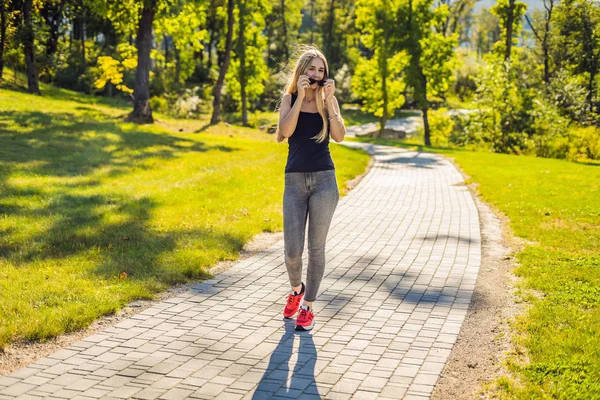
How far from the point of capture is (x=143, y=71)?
82.3 ft

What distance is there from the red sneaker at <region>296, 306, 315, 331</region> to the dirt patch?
127 centimetres

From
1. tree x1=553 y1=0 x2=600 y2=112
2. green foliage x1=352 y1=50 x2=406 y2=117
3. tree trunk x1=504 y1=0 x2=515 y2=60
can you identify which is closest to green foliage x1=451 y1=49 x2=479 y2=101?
green foliage x1=352 y1=50 x2=406 y2=117

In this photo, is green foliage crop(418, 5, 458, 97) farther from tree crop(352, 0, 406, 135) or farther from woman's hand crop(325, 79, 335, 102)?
woman's hand crop(325, 79, 335, 102)

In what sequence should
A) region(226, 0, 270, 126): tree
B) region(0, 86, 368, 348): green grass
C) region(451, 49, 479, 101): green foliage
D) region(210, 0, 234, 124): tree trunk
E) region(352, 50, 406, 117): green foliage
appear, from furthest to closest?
region(451, 49, 479, 101): green foliage → region(352, 50, 406, 117): green foliage → region(226, 0, 270, 126): tree → region(210, 0, 234, 124): tree trunk → region(0, 86, 368, 348): green grass

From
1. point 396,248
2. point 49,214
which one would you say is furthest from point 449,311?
point 49,214

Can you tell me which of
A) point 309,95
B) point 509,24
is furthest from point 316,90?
point 509,24

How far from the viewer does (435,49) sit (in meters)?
34.5

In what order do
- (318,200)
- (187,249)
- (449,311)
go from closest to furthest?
(318,200)
(449,311)
(187,249)

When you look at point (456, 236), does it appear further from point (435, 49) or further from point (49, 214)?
point (435, 49)

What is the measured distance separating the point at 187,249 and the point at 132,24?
805 inches

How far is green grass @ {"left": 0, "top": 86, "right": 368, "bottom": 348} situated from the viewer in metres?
6.44

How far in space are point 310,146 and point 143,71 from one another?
68.4 feet

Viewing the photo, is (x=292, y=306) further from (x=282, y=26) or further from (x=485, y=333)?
(x=282, y=26)

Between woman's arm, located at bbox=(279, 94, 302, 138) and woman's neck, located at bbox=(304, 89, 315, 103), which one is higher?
woman's neck, located at bbox=(304, 89, 315, 103)
